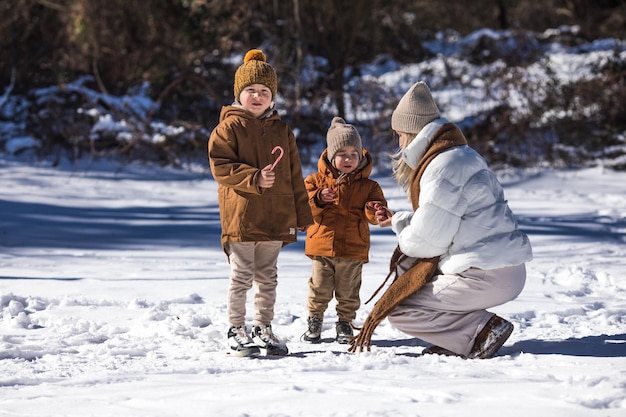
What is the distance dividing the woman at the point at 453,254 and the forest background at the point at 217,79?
927 cm

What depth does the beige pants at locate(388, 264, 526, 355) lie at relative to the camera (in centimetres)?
431

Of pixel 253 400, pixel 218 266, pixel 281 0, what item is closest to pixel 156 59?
pixel 281 0

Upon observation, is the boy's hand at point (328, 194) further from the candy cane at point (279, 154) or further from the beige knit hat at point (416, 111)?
the beige knit hat at point (416, 111)

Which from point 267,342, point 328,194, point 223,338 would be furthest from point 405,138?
point 223,338

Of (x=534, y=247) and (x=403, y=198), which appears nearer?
(x=534, y=247)

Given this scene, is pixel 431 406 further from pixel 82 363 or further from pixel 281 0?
pixel 281 0

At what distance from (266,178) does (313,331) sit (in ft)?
3.29

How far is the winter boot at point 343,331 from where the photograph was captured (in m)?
4.88

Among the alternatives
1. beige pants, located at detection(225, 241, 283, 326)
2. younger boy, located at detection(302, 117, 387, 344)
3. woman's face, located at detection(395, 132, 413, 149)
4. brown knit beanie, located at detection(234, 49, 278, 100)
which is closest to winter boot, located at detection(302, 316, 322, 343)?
younger boy, located at detection(302, 117, 387, 344)

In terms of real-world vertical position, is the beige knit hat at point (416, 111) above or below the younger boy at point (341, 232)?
above

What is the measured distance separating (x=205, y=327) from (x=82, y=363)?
1.04 m

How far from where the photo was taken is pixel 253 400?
3377 millimetres

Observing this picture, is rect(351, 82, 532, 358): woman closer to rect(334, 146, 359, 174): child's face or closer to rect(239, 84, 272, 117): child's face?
rect(334, 146, 359, 174): child's face

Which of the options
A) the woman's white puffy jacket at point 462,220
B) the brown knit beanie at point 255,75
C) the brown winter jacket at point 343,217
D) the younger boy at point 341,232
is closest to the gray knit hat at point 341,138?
the younger boy at point 341,232
